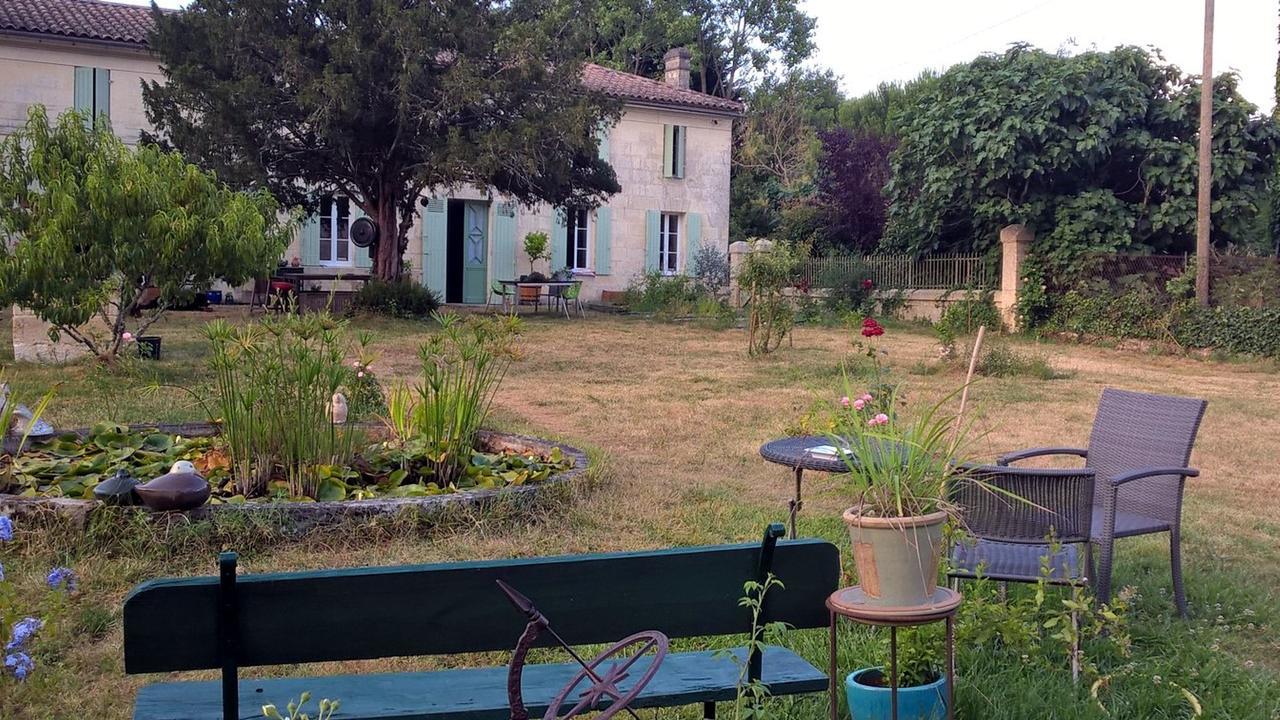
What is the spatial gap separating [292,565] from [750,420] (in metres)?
4.88

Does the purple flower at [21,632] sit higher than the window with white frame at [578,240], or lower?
lower

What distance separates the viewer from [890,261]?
69.5ft

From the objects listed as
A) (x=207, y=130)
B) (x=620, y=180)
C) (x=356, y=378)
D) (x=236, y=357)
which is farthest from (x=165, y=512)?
(x=620, y=180)

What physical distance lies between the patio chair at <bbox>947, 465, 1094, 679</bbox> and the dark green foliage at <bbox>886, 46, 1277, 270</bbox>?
15.1 meters

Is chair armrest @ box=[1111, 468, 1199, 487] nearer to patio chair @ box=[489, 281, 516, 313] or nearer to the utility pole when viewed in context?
the utility pole

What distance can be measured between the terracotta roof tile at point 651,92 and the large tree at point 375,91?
6.86 metres

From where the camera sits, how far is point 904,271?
822 inches

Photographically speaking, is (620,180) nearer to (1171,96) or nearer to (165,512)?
(1171,96)

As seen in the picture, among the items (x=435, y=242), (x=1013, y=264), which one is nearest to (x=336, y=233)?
(x=435, y=242)

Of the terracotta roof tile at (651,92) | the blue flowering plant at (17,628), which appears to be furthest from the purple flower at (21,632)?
the terracotta roof tile at (651,92)

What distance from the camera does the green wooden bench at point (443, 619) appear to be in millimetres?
2107

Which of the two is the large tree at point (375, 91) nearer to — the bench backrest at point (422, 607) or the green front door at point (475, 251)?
the green front door at point (475, 251)

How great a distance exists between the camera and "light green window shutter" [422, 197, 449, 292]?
22859 millimetres

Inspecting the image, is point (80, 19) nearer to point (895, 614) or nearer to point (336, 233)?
point (336, 233)
